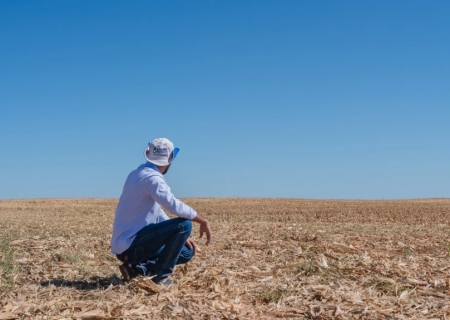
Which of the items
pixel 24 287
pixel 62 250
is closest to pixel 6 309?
pixel 24 287

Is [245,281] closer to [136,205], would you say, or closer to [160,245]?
[160,245]

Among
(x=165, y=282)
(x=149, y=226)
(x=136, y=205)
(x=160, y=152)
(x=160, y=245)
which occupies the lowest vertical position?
(x=165, y=282)

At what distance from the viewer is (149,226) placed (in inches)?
228

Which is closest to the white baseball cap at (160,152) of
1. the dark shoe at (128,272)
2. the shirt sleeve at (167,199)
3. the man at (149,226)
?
the man at (149,226)

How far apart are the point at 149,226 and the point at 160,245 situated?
0.79 ft

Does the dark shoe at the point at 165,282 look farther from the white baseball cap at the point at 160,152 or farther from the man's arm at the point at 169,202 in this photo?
the white baseball cap at the point at 160,152

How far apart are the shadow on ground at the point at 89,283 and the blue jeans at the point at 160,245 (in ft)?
1.57

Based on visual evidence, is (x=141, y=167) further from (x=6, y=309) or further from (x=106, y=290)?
(x=6, y=309)

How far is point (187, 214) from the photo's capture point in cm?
552

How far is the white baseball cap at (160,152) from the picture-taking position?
19.0 feet

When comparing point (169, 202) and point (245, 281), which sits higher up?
point (169, 202)

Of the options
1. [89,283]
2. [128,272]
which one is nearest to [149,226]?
[128,272]

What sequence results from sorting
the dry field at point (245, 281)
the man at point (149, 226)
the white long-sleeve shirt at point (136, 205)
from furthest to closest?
the man at point (149, 226), the white long-sleeve shirt at point (136, 205), the dry field at point (245, 281)

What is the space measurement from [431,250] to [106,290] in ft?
21.7
